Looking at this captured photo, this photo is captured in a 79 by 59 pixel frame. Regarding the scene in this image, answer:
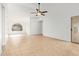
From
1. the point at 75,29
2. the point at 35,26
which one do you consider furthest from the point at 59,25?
the point at 35,26

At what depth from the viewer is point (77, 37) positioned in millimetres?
5031

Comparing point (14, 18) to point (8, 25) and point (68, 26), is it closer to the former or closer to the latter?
point (8, 25)

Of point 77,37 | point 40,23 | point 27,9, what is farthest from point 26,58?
point 77,37

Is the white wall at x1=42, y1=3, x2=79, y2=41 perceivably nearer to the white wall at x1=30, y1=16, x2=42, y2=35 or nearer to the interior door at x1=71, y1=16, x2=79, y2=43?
the interior door at x1=71, y1=16, x2=79, y2=43

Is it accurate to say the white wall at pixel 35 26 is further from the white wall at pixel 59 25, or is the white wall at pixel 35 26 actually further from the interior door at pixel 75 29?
the interior door at pixel 75 29

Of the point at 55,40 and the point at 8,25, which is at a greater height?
the point at 8,25

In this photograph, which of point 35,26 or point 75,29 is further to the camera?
point 75,29

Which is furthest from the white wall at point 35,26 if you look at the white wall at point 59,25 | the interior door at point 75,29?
the interior door at point 75,29

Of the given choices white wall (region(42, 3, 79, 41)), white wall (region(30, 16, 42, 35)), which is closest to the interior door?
white wall (region(42, 3, 79, 41))

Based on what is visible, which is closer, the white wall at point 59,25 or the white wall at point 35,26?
the white wall at point 35,26

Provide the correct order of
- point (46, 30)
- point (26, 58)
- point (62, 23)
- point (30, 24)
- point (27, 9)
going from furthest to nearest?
point (62, 23) < point (46, 30) < point (30, 24) < point (27, 9) < point (26, 58)

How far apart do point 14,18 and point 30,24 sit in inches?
24.5

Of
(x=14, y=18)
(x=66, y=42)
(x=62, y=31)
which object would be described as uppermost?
(x=14, y=18)

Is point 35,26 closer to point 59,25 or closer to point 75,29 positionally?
point 59,25
